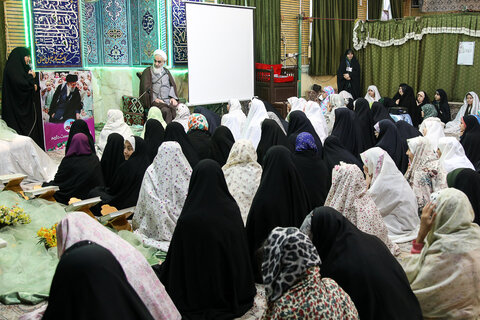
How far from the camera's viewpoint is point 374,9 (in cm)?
1158

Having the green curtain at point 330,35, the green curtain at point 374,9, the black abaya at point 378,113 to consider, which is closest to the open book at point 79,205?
the black abaya at point 378,113

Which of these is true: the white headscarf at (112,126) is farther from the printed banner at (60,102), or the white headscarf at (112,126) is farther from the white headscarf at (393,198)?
the white headscarf at (393,198)

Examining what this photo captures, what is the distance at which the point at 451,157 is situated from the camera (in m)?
4.47

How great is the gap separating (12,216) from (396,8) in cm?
1041

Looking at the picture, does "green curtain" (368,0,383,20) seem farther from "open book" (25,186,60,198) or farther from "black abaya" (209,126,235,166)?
"open book" (25,186,60,198)

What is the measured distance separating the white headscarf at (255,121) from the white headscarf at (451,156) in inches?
81.8

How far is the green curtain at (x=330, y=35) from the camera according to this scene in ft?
33.9

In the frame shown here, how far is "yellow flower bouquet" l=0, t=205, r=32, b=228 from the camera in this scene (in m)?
3.45

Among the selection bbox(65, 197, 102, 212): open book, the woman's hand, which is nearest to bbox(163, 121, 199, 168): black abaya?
bbox(65, 197, 102, 212): open book

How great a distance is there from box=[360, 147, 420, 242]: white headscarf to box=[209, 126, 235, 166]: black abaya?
1359 mm

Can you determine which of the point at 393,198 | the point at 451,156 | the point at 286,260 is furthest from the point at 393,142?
the point at 286,260

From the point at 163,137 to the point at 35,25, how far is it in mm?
2738

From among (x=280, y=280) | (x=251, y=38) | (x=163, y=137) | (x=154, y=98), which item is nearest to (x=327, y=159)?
(x=163, y=137)

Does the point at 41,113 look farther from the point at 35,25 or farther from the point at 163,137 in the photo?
the point at 163,137
